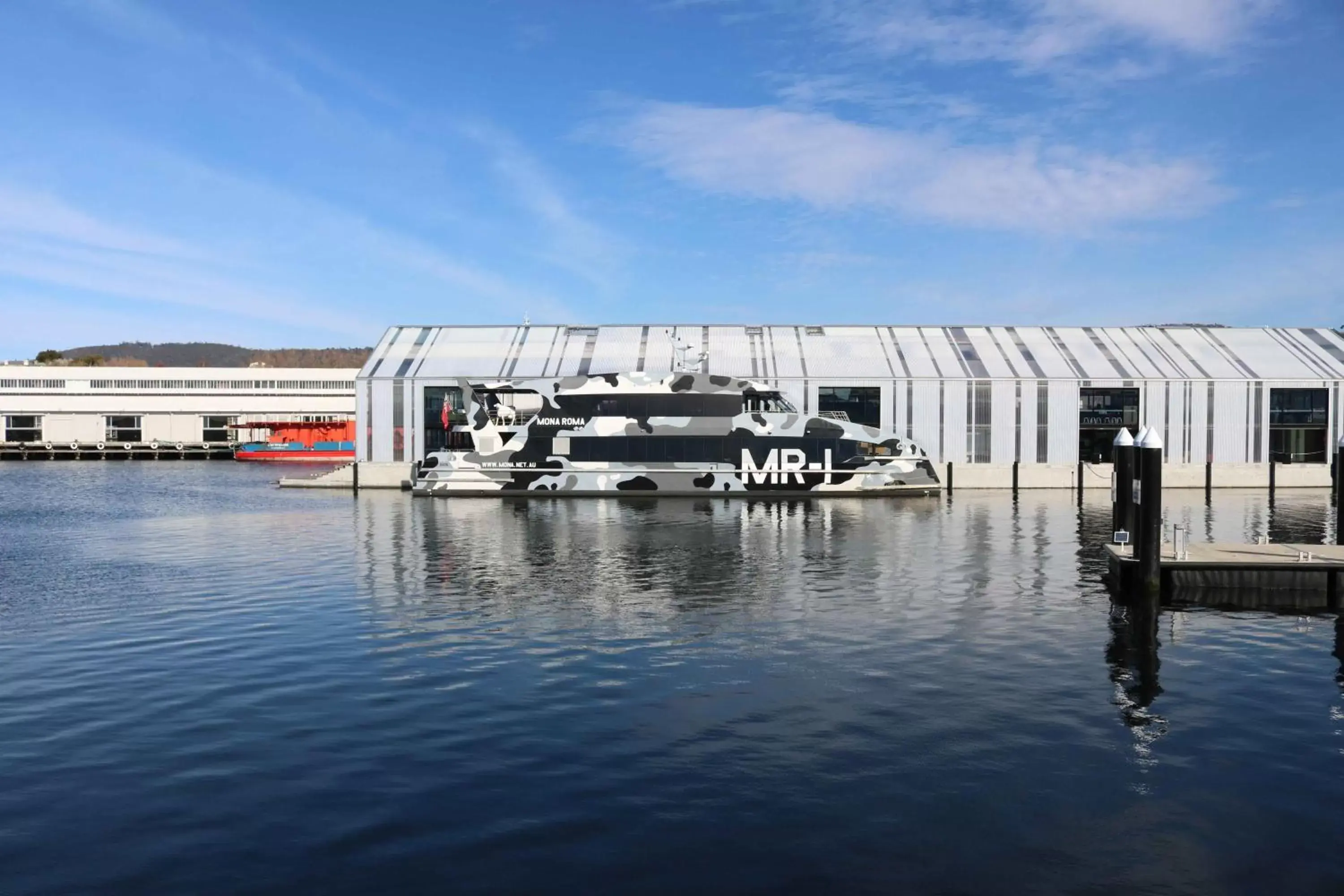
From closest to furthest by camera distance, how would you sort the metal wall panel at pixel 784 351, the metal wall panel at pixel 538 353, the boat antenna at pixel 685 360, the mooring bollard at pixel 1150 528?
the mooring bollard at pixel 1150 528
the boat antenna at pixel 685 360
the metal wall panel at pixel 784 351
the metal wall panel at pixel 538 353

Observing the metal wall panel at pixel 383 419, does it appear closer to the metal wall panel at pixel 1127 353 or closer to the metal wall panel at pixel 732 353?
the metal wall panel at pixel 732 353

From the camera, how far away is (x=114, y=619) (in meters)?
19.9

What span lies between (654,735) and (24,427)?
125m

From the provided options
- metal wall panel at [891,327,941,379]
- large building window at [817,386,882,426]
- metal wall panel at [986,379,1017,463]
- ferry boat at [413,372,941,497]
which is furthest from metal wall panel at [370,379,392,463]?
metal wall panel at [986,379,1017,463]

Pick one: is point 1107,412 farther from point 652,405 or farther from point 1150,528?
point 1150,528

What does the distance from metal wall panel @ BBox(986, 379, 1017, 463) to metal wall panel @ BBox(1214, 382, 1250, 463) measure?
11721mm

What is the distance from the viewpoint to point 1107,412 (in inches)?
2603

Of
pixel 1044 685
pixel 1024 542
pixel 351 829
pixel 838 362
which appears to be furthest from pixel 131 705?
pixel 838 362

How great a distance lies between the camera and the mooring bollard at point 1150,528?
71.5ft

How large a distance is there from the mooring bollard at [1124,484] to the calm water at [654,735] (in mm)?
1672

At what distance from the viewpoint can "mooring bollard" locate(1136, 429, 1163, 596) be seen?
21.8 m

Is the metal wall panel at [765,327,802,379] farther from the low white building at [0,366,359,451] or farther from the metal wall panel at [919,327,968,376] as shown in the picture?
the low white building at [0,366,359,451]

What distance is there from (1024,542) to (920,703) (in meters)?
20.6

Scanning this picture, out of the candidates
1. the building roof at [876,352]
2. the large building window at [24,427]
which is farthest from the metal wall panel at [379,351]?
the large building window at [24,427]
